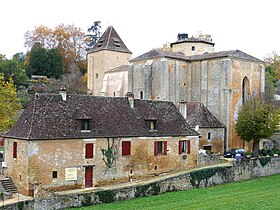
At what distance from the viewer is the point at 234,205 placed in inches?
930

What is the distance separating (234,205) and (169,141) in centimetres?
957

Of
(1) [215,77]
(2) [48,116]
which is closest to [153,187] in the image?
(2) [48,116]

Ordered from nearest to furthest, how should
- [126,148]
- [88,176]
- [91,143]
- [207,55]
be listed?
[88,176], [91,143], [126,148], [207,55]

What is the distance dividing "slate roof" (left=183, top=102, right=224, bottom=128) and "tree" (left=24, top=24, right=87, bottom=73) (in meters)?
37.2

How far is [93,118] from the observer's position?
29234 mm

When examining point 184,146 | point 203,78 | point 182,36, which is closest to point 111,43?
point 182,36

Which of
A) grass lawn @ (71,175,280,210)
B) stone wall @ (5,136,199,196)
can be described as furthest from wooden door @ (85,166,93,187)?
grass lawn @ (71,175,280,210)

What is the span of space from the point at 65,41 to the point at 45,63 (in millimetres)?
11361

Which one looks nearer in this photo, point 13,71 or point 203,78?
point 203,78

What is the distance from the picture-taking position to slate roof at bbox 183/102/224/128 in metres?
41.8

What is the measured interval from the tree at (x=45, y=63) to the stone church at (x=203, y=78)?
845 inches

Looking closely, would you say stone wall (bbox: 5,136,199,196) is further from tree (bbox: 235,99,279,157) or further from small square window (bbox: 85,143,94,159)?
tree (bbox: 235,99,279,157)

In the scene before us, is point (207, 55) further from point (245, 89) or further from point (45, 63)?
point (45, 63)

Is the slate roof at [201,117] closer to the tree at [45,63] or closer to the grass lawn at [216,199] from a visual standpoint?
the grass lawn at [216,199]
